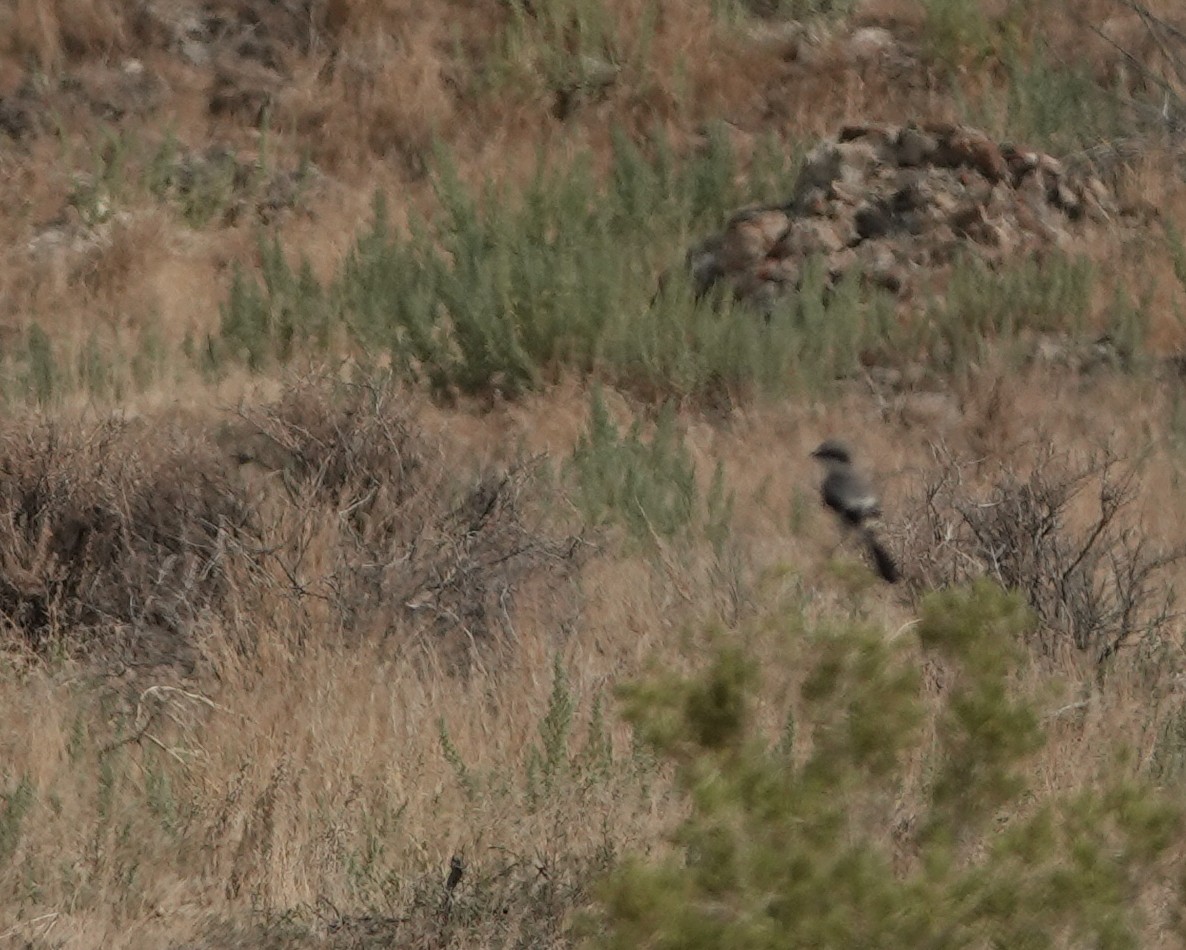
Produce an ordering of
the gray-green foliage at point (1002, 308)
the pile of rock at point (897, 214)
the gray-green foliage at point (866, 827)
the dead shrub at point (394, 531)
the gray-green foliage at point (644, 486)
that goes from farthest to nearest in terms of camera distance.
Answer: the pile of rock at point (897, 214) < the gray-green foliage at point (1002, 308) < the gray-green foliage at point (644, 486) < the dead shrub at point (394, 531) < the gray-green foliage at point (866, 827)

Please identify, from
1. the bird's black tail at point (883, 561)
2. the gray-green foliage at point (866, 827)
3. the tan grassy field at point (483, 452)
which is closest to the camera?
the gray-green foliage at point (866, 827)

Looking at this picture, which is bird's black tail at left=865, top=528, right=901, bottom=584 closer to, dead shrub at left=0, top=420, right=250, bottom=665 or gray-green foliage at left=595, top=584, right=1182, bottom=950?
dead shrub at left=0, top=420, right=250, bottom=665

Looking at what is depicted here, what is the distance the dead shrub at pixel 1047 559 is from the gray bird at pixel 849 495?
0.17 metres

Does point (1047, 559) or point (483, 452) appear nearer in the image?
point (1047, 559)

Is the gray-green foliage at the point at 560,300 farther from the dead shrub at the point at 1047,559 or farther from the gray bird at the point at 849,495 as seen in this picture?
the dead shrub at the point at 1047,559

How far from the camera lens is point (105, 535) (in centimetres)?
640

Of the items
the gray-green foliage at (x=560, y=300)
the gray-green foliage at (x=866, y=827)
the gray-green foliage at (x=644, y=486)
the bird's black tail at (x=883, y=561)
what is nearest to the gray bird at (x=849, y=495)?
the bird's black tail at (x=883, y=561)

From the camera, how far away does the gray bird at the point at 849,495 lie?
6453mm

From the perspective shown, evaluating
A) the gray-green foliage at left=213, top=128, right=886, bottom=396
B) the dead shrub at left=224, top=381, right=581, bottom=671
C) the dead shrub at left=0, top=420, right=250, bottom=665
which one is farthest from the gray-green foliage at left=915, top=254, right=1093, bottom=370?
the dead shrub at left=0, top=420, right=250, bottom=665

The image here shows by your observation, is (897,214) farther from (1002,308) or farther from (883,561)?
(883,561)

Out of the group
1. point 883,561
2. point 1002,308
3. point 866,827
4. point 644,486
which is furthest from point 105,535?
point 1002,308

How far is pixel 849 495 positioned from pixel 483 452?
Answer: 201cm

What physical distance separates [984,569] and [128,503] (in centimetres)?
263

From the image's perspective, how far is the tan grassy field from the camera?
4.52 meters
